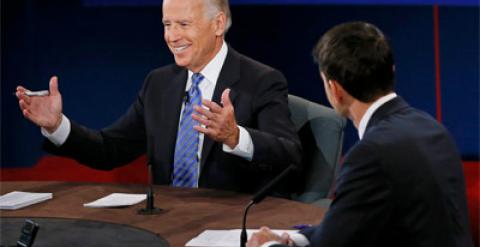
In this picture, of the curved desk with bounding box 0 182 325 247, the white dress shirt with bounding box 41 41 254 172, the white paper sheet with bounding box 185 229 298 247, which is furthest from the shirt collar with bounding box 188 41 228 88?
the white paper sheet with bounding box 185 229 298 247

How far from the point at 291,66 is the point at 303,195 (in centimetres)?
223

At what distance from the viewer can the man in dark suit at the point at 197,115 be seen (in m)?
2.59

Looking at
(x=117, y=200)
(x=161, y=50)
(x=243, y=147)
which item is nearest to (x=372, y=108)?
(x=243, y=147)

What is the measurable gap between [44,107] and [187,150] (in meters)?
0.50

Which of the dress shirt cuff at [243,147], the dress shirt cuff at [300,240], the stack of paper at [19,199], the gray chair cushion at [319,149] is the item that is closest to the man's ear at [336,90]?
the dress shirt cuff at [300,240]

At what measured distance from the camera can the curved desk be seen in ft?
6.52

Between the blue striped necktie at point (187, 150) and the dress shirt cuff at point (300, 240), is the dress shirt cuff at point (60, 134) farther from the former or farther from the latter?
the dress shirt cuff at point (300, 240)

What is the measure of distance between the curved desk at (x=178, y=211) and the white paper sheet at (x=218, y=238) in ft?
0.10

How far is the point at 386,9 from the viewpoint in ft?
15.1

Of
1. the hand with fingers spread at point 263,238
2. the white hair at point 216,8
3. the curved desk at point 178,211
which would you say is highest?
the white hair at point 216,8

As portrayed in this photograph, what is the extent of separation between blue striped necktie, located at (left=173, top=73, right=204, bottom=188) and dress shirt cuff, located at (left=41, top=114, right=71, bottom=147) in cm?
38

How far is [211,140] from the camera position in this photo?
2.62 meters

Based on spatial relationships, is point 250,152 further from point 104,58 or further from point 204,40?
point 104,58

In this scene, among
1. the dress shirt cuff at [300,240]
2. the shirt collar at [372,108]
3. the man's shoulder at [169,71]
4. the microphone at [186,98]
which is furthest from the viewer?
the man's shoulder at [169,71]
